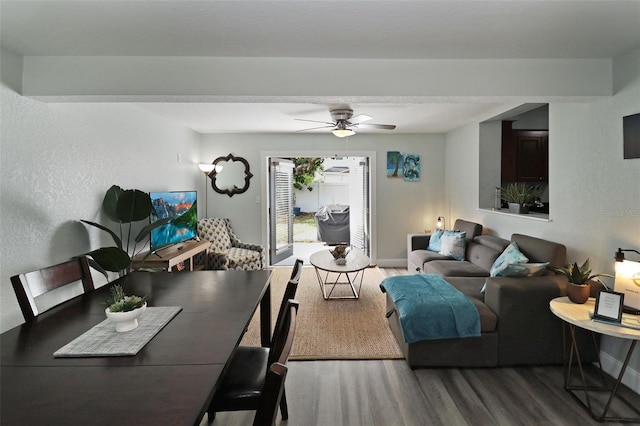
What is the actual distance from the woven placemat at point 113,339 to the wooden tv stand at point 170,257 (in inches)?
80.8

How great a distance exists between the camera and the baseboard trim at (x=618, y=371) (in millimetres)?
2307

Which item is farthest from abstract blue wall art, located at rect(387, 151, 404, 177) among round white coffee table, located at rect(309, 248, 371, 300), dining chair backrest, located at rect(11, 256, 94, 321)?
dining chair backrest, located at rect(11, 256, 94, 321)

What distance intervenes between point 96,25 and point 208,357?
6.47 ft

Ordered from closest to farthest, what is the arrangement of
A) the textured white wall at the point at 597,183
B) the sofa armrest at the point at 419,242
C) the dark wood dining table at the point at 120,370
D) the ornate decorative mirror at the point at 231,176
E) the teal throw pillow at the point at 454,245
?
the dark wood dining table at the point at 120,370 → the textured white wall at the point at 597,183 → the teal throw pillow at the point at 454,245 → the sofa armrest at the point at 419,242 → the ornate decorative mirror at the point at 231,176

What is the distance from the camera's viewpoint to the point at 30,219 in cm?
238

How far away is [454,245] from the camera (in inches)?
176

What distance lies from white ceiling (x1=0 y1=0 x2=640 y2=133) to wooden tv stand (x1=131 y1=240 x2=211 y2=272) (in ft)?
6.54

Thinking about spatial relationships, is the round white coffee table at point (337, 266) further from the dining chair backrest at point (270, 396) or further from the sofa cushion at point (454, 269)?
the dining chair backrest at point (270, 396)

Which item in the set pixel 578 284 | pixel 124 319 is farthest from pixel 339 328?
pixel 124 319

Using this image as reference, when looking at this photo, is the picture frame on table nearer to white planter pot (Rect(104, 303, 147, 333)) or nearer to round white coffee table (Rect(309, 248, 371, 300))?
round white coffee table (Rect(309, 248, 371, 300))

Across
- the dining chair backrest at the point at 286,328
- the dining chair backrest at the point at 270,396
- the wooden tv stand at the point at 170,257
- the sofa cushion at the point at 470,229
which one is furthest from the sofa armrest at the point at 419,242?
the dining chair backrest at the point at 270,396

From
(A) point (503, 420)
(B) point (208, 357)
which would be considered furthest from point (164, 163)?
(A) point (503, 420)

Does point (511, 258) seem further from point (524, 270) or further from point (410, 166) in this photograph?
point (410, 166)

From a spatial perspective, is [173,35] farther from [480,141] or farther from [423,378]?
[480,141]
